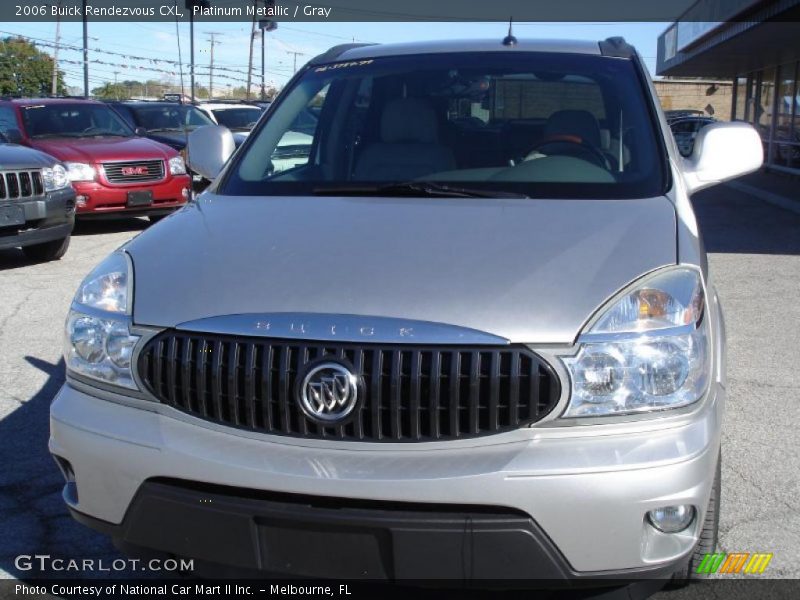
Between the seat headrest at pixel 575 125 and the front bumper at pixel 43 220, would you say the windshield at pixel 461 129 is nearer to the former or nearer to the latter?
the seat headrest at pixel 575 125

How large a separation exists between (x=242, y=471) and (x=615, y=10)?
93.4 ft

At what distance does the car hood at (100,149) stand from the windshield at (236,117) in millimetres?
6150

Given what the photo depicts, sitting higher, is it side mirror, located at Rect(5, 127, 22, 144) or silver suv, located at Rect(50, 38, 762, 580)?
side mirror, located at Rect(5, 127, 22, 144)

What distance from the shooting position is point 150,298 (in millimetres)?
2758

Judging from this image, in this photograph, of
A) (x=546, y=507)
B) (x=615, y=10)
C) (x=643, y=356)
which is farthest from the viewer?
(x=615, y=10)

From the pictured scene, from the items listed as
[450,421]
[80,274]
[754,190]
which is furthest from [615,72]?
[754,190]

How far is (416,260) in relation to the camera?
9.07 feet

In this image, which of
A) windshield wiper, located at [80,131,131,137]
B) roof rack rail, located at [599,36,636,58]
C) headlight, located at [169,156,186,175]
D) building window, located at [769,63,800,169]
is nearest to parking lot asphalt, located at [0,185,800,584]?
roof rack rail, located at [599,36,636,58]

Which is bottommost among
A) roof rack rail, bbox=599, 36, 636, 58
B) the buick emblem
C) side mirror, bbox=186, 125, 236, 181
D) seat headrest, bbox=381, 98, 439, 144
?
the buick emblem

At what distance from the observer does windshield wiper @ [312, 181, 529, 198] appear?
339cm

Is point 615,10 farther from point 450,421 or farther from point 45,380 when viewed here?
point 450,421

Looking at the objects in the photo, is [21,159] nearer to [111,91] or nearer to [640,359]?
[640,359]

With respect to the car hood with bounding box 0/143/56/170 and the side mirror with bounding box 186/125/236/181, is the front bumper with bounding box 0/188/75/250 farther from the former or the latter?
the side mirror with bounding box 186/125/236/181

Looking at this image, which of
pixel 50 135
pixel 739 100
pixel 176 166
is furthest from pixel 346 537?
pixel 739 100
